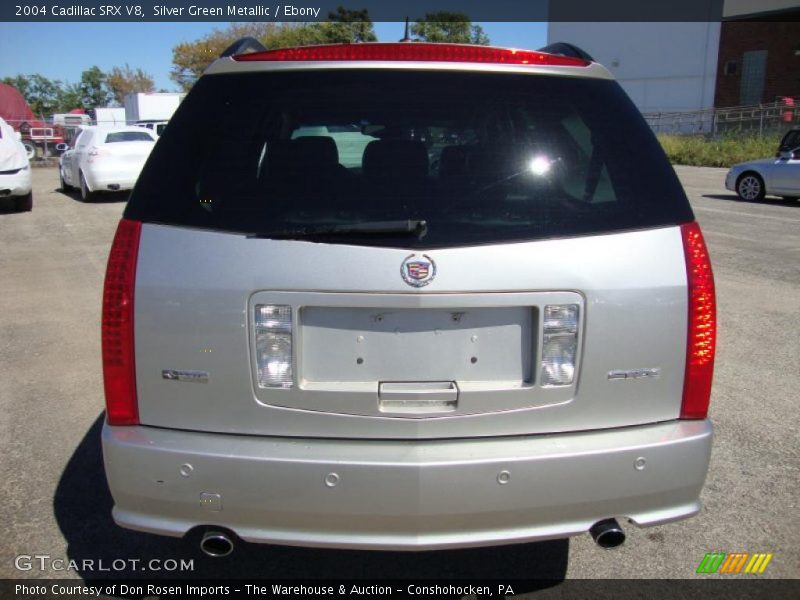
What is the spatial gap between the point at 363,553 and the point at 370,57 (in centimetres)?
201

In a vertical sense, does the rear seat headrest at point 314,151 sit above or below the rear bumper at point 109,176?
above

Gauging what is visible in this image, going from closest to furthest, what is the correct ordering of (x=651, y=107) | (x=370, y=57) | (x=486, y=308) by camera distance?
(x=486, y=308) → (x=370, y=57) → (x=651, y=107)

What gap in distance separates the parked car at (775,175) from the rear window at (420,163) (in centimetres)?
1427

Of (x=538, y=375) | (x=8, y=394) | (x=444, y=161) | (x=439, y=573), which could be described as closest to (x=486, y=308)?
(x=538, y=375)

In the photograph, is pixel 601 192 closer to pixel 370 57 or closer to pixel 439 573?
pixel 370 57

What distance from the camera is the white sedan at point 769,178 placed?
48.4 feet

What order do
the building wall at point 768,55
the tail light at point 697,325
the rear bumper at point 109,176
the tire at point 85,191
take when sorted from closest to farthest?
the tail light at point 697,325 → the rear bumper at point 109,176 → the tire at point 85,191 → the building wall at point 768,55

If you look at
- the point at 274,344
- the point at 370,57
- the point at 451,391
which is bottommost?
the point at 451,391

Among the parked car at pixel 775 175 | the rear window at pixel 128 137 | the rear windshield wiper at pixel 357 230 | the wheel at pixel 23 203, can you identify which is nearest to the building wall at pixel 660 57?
the parked car at pixel 775 175

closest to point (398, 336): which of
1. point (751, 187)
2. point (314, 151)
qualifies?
point (314, 151)

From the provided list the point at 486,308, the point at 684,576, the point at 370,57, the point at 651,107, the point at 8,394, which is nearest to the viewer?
the point at 486,308

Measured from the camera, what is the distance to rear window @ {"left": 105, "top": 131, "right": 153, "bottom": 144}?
15.4 meters

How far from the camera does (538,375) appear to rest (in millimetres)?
2271

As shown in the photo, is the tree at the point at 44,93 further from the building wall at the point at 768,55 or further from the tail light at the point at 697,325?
the tail light at the point at 697,325
